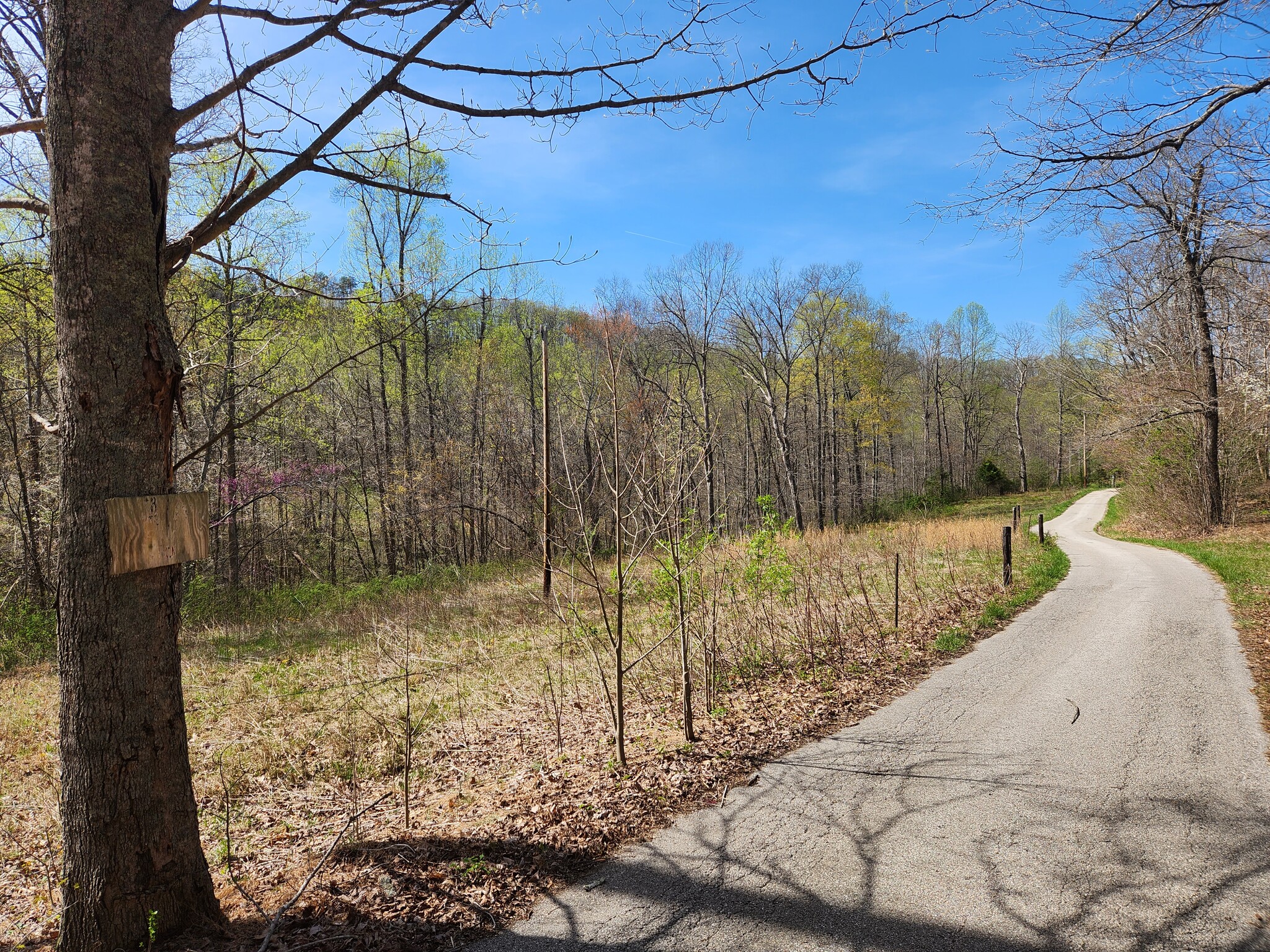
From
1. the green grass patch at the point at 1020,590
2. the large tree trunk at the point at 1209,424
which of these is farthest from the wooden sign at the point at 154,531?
the large tree trunk at the point at 1209,424

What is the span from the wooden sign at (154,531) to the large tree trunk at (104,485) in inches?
2.3

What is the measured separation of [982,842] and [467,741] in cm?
447

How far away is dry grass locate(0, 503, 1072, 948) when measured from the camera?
11.5 feet

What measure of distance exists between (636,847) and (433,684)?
5.24 m

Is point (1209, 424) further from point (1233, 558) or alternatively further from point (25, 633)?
point (25, 633)

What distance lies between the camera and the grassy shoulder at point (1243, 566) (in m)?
6.87

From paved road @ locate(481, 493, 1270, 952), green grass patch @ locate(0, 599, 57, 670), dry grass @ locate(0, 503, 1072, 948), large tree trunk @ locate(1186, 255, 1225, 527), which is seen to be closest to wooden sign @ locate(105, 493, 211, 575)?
dry grass @ locate(0, 503, 1072, 948)

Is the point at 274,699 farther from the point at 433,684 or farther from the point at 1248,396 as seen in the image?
the point at 1248,396

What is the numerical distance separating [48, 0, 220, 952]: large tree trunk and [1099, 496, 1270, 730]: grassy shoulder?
7.52 meters

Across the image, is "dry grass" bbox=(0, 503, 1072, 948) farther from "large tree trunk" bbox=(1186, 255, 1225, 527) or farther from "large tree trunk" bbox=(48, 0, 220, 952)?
"large tree trunk" bbox=(1186, 255, 1225, 527)

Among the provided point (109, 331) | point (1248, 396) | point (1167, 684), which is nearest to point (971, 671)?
point (1167, 684)

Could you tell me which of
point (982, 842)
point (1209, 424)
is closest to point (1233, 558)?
point (1209, 424)

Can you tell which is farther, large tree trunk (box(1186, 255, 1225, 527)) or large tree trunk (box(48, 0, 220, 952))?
large tree trunk (box(1186, 255, 1225, 527))

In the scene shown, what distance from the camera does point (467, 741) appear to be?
20.7ft
